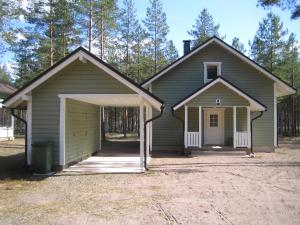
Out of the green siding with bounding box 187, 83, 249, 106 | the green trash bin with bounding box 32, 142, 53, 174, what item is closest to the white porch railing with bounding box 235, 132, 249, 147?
the green siding with bounding box 187, 83, 249, 106

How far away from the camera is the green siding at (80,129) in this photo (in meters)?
14.1

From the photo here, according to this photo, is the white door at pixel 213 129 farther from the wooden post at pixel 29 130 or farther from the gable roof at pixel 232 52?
the wooden post at pixel 29 130

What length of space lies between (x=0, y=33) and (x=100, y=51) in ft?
26.3

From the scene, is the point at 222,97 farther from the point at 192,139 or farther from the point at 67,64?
the point at 67,64

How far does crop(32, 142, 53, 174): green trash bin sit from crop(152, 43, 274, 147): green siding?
990 cm

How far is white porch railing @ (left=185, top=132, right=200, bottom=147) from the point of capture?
20094 mm

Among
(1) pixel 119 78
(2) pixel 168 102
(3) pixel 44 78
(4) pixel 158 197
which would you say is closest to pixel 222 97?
(2) pixel 168 102

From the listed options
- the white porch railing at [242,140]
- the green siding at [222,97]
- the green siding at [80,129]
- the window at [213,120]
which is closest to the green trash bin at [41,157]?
the green siding at [80,129]

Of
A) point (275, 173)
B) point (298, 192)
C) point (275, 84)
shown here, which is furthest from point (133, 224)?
point (275, 84)

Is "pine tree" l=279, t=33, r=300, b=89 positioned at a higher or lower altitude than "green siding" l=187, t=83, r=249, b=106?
higher

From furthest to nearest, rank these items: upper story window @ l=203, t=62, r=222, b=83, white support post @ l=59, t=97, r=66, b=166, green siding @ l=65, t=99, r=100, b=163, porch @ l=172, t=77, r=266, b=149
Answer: upper story window @ l=203, t=62, r=222, b=83 → porch @ l=172, t=77, r=266, b=149 → green siding @ l=65, t=99, r=100, b=163 → white support post @ l=59, t=97, r=66, b=166

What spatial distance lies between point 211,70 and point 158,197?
569 inches

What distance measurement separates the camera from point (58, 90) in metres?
13.4

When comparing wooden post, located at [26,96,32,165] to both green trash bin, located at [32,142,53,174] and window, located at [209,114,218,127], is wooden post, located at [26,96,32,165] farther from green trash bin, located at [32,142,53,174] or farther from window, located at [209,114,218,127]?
window, located at [209,114,218,127]
